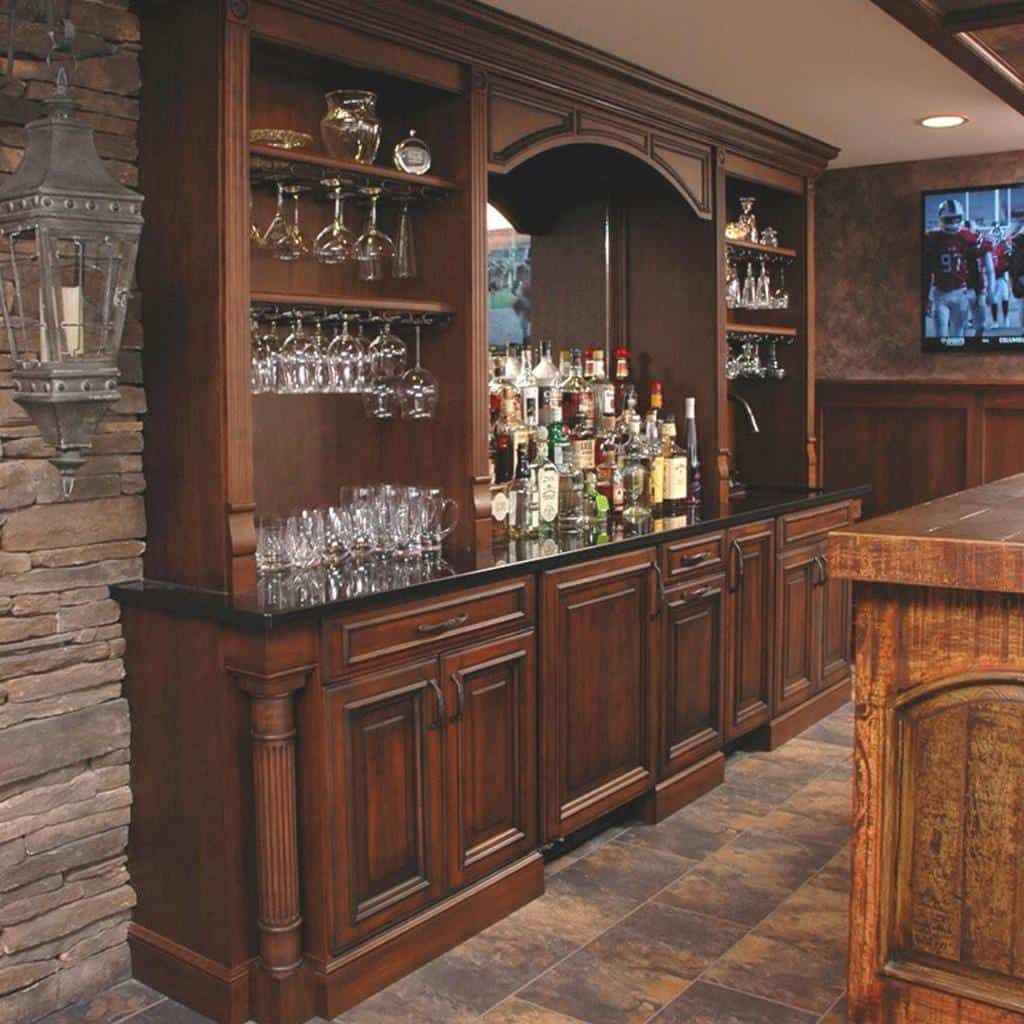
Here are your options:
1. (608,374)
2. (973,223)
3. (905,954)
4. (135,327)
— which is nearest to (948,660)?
(905,954)

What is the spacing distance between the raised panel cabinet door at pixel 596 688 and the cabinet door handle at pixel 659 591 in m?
0.02

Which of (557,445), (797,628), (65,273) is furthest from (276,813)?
(797,628)

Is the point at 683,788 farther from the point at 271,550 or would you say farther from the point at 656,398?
the point at 271,550

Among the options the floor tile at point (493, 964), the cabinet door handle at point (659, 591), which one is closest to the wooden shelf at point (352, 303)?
→ the cabinet door handle at point (659, 591)

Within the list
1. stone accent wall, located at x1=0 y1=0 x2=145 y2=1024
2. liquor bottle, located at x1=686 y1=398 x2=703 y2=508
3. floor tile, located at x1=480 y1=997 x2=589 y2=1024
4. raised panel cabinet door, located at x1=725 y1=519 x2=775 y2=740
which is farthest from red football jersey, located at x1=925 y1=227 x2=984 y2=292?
floor tile, located at x1=480 y1=997 x2=589 y2=1024

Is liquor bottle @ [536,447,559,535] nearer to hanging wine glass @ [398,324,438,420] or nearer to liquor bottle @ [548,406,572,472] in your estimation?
liquor bottle @ [548,406,572,472]

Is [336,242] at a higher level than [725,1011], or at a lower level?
higher

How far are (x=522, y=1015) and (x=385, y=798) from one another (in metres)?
0.57

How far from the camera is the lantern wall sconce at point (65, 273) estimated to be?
260cm

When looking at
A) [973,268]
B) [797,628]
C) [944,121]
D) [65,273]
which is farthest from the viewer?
[973,268]

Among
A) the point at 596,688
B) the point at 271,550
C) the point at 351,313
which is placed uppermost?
the point at 351,313

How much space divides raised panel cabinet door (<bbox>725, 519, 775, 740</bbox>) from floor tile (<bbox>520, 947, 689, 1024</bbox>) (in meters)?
1.48

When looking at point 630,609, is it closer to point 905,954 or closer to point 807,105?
point 905,954

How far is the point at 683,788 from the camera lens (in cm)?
425
